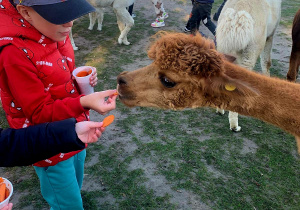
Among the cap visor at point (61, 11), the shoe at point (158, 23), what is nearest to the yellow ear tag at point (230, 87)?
the cap visor at point (61, 11)

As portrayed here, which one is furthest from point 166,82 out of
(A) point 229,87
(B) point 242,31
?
(B) point 242,31

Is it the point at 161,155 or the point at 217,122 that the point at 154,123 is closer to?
the point at 161,155

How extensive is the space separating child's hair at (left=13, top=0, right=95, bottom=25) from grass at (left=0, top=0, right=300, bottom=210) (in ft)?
6.02

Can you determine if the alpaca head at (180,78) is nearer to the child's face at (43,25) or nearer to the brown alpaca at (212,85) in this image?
the brown alpaca at (212,85)

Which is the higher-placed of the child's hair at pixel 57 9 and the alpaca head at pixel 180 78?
the child's hair at pixel 57 9

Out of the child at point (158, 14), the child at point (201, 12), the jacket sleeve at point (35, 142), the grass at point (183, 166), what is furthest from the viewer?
the child at point (158, 14)

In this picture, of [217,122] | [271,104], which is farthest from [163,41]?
[217,122]

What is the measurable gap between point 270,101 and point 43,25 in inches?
55.3

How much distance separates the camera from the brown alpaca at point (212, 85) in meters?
1.57

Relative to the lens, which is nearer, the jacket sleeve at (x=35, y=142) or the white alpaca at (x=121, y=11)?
the jacket sleeve at (x=35, y=142)

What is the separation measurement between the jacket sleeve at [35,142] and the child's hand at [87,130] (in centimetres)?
2

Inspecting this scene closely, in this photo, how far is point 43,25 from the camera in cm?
127

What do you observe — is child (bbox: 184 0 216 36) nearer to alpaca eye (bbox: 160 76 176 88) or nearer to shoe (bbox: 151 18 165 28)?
shoe (bbox: 151 18 165 28)

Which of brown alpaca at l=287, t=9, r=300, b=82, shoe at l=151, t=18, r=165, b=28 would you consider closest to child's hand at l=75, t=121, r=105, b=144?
brown alpaca at l=287, t=9, r=300, b=82
